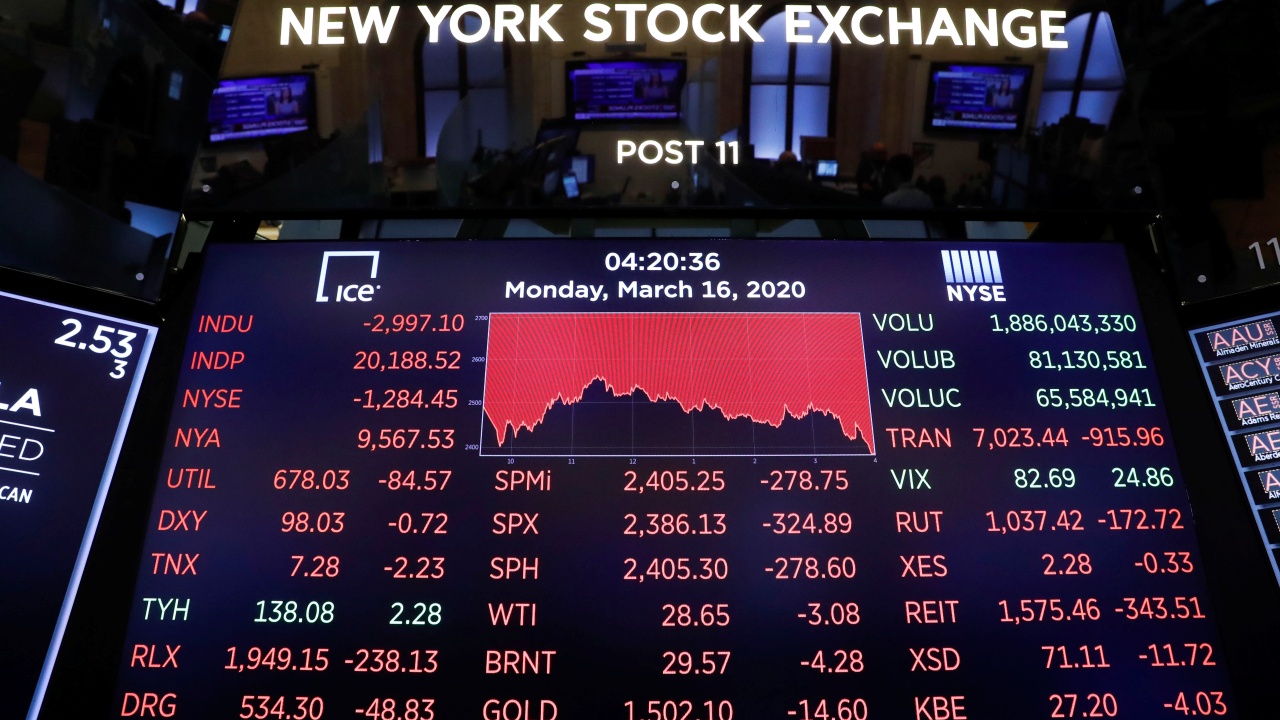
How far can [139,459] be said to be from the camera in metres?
3.18

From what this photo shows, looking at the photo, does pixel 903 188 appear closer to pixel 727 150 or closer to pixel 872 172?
pixel 872 172

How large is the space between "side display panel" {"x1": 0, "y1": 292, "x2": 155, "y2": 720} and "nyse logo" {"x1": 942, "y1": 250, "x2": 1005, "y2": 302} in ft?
9.12

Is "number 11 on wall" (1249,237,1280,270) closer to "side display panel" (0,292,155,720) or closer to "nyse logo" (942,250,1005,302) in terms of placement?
"nyse logo" (942,250,1005,302)

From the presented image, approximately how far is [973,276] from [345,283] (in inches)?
85.8

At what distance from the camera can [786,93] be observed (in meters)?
3.56

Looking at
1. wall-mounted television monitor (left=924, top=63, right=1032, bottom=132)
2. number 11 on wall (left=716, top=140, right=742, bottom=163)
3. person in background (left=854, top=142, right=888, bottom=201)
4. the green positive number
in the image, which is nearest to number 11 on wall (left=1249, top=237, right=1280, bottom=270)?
wall-mounted television monitor (left=924, top=63, right=1032, bottom=132)

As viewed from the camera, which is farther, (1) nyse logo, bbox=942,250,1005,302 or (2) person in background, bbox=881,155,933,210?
(2) person in background, bbox=881,155,933,210

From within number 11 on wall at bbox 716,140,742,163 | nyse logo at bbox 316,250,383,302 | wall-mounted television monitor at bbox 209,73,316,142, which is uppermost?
wall-mounted television monitor at bbox 209,73,316,142

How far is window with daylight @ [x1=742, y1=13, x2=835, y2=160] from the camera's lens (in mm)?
3502

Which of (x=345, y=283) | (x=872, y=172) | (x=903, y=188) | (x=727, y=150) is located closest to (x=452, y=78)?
(x=345, y=283)

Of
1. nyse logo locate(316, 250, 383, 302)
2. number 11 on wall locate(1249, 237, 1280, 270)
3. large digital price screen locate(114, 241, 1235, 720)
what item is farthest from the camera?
number 11 on wall locate(1249, 237, 1280, 270)

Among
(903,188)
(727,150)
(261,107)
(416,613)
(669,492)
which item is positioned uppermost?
(261,107)

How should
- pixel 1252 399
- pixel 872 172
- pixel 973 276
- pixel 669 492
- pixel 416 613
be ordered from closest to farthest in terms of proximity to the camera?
1. pixel 416 613
2. pixel 669 492
3. pixel 1252 399
4. pixel 973 276
5. pixel 872 172

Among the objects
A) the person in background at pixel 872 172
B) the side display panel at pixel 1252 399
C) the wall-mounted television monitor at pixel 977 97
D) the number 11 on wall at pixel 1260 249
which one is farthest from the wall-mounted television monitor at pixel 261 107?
the number 11 on wall at pixel 1260 249
